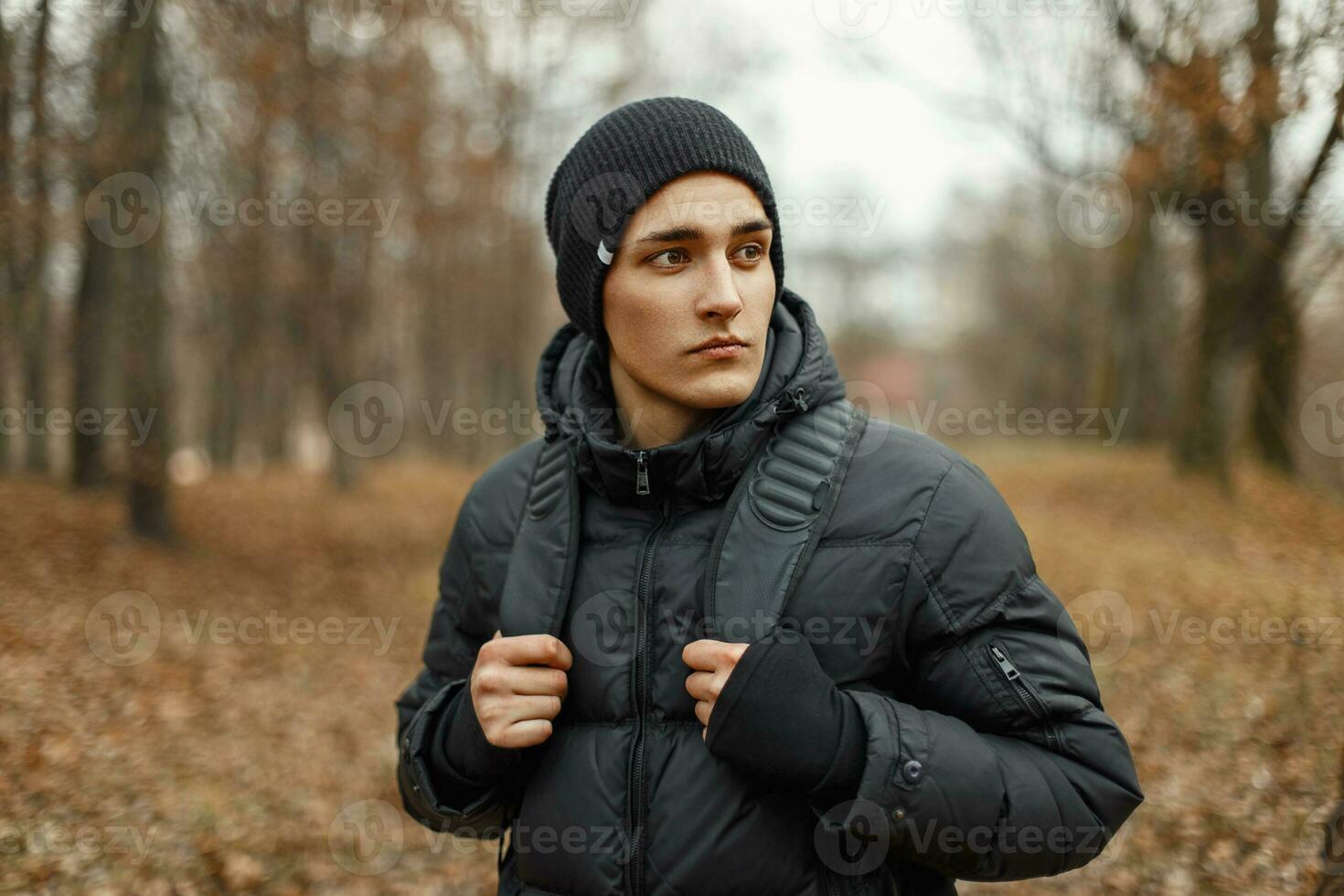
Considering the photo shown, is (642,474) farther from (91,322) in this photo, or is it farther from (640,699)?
(91,322)

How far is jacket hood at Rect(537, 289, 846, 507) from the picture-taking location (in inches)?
79.7

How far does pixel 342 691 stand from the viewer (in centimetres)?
796

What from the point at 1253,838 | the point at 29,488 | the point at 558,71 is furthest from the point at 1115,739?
the point at 558,71

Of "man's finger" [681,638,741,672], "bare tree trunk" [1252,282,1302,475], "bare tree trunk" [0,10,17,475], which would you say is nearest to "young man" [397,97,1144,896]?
"man's finger" [681,638,741,672]

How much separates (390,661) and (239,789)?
335 cm

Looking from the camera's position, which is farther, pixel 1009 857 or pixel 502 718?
pixel 502 718

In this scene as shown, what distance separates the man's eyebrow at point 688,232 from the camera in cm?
216

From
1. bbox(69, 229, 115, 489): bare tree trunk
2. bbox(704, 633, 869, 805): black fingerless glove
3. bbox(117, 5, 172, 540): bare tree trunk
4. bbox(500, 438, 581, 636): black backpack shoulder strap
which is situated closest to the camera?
bbox(704, 633, 869, 805): black fingerless glove

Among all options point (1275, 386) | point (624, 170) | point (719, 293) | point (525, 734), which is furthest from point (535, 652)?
point (1275, 386)

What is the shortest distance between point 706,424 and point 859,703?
2.51ft

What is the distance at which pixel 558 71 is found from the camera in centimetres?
1822

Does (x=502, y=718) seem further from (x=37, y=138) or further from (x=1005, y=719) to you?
(x=37, y=138)

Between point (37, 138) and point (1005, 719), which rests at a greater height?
point (37, 138)

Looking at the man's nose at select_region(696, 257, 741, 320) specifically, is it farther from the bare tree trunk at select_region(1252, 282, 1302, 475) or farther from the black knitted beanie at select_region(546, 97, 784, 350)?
the bare tree trunk at select_region(1252, 282, 1302, 475)
